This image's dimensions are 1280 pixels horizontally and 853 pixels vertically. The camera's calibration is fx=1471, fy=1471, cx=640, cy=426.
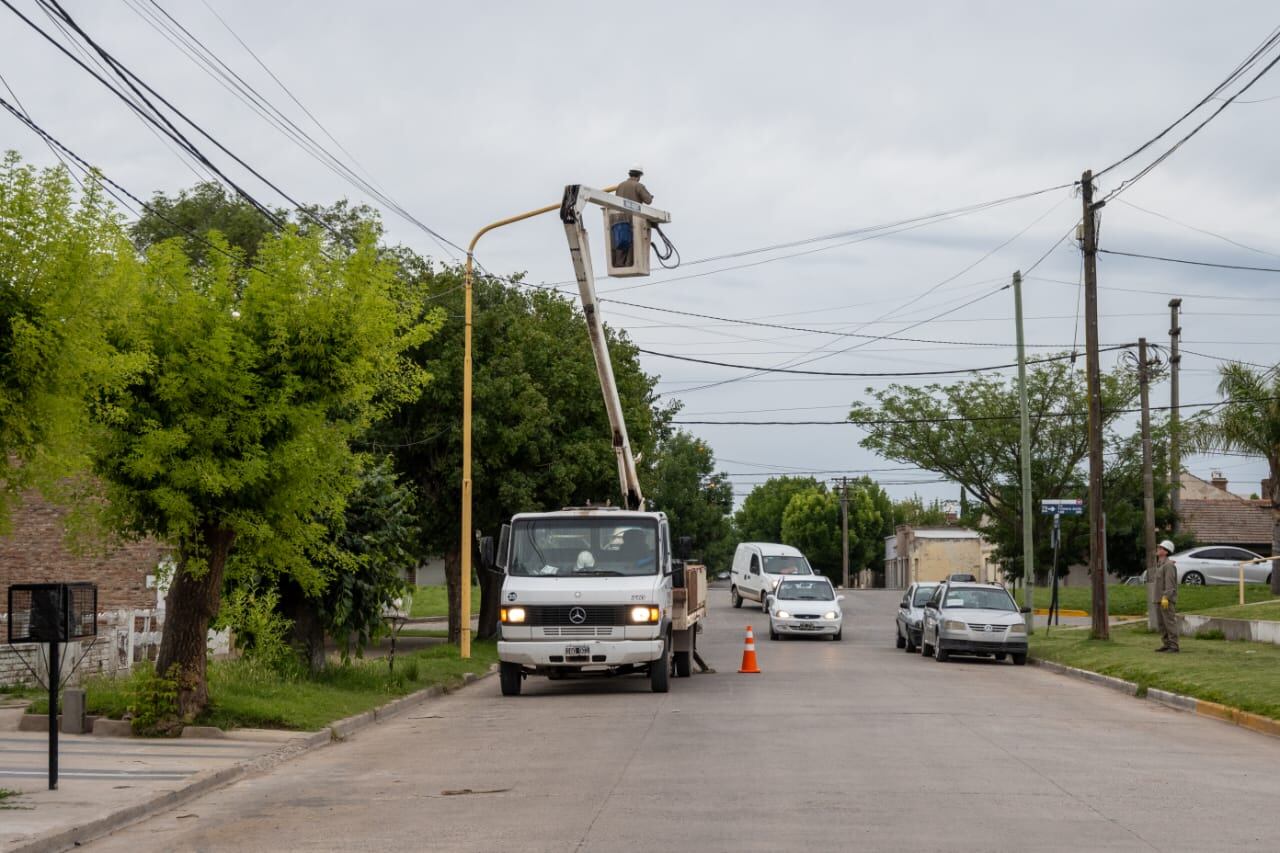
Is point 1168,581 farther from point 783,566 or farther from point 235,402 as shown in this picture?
point 783,566

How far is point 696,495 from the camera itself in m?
97.2

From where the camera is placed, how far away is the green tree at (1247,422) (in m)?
37.8

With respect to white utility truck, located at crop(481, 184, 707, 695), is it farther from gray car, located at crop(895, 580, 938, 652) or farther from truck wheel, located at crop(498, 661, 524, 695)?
gray car, located at crop(895, 580, 938, 652)

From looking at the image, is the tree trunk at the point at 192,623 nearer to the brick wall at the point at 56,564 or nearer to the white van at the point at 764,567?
the brick wall at the point at 56,564

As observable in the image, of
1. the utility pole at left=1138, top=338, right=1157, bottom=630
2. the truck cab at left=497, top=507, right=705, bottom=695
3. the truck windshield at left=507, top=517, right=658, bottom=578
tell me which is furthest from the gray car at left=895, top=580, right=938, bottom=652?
the truck windshield at left=507, top=517, right=658, bottom=578

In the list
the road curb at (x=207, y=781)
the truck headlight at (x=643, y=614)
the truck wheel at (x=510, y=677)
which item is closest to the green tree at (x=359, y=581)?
the road curb at (x=207, y=781)

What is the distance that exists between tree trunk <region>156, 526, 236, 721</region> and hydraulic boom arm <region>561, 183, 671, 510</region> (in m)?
7.92

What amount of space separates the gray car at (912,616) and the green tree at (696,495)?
58960mm

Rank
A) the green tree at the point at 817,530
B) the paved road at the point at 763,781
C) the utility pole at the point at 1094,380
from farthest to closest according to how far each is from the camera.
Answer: the green tree at the point at 817,530, the utility pole at the point at 1094,380, the paved road at the point at 763,781

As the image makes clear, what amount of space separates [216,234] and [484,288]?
1783 centimetres

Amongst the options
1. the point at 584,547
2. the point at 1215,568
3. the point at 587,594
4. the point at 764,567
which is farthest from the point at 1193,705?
the point at 1215,568

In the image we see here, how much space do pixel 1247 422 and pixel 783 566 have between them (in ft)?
57.7

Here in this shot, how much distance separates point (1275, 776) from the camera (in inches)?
482

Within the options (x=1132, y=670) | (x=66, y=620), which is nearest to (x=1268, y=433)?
(x=1132, y=670)
